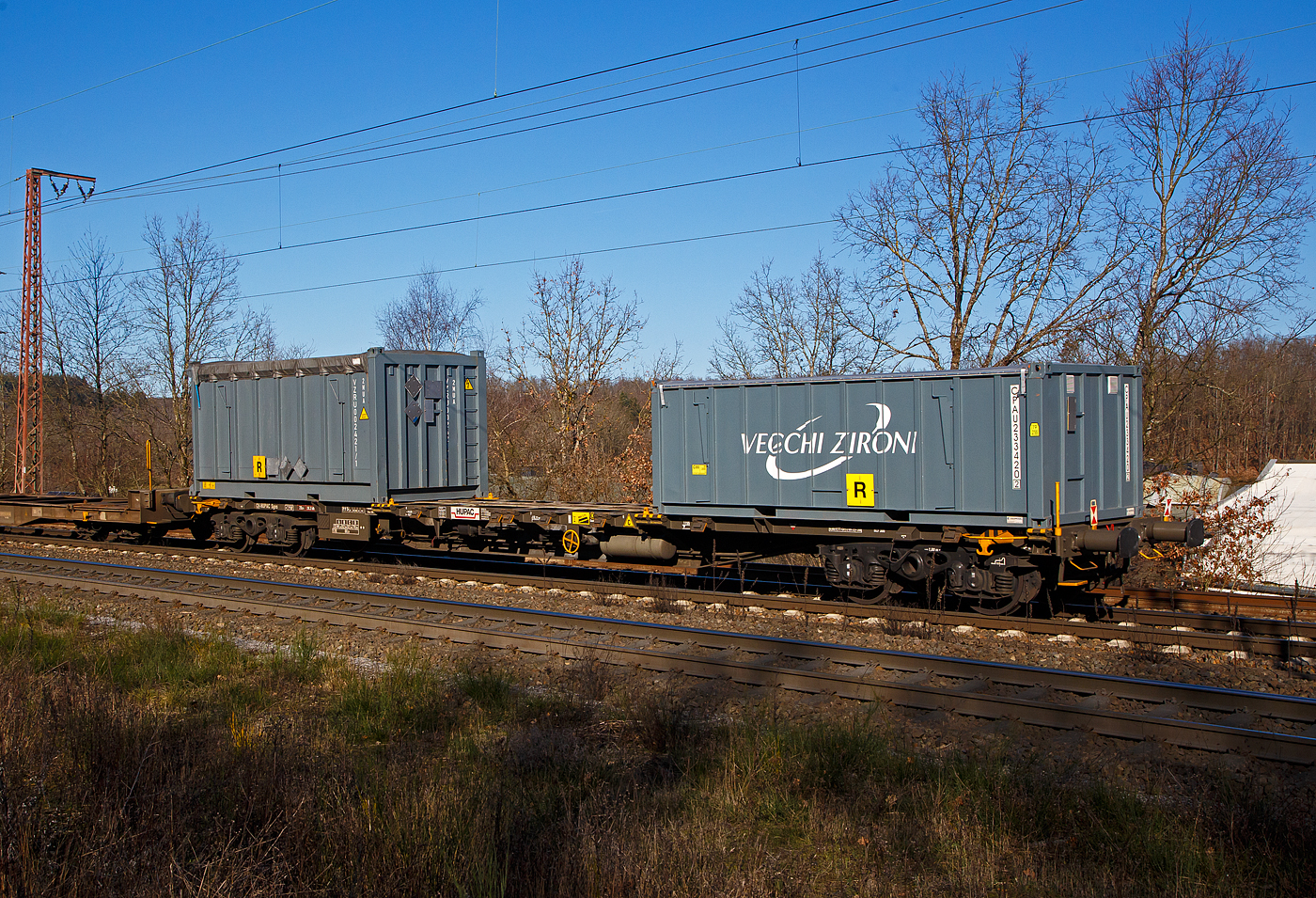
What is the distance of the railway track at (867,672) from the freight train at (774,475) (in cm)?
283

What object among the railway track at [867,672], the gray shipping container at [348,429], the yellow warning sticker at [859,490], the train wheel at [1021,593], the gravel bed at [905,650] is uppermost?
the gray shipping container at [348,429]

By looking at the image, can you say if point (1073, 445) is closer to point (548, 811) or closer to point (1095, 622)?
point (1095, 622)

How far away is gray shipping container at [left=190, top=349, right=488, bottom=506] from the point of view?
1531cm

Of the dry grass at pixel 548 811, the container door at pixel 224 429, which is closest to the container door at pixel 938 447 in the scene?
the dry grass at pixel 548 811

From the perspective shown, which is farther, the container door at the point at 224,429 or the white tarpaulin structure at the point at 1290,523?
the container door at the point at 224,429

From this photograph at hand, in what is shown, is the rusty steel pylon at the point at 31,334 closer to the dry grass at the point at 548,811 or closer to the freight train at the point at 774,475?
the freight train at the point at 774,475

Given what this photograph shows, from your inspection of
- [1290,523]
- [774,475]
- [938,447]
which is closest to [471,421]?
[774,475]

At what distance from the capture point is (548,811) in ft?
16.5

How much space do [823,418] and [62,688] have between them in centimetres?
883

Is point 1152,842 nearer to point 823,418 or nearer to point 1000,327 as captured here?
point 823,418

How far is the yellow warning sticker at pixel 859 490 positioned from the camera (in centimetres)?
1169

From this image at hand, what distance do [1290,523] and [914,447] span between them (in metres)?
11.6

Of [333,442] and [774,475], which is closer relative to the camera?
[774,475]

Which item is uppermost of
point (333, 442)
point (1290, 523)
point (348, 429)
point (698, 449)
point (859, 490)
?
point (348, 429)
